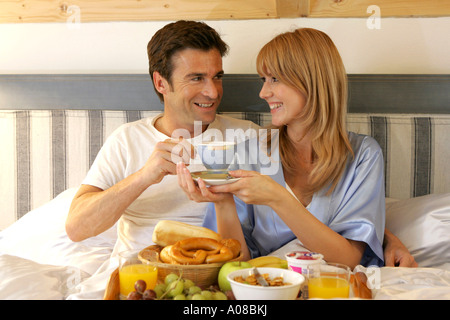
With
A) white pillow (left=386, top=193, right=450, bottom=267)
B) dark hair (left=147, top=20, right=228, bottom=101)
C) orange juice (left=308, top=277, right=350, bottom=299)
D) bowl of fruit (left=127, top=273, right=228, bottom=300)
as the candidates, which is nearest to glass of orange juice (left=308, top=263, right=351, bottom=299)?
orange juice (left=308, top=277, right=350, bottom=299)

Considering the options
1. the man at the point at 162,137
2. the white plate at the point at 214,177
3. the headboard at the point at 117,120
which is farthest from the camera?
the headboard at the point at 117,120

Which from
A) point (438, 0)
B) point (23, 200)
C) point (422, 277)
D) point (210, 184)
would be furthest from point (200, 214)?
point (438, 0)

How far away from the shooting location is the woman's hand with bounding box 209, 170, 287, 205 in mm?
1211

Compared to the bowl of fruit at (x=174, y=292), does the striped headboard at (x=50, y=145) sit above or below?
above

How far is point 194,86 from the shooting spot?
5.64 ft

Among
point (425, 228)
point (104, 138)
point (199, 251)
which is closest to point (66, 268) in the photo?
point (199, 251)

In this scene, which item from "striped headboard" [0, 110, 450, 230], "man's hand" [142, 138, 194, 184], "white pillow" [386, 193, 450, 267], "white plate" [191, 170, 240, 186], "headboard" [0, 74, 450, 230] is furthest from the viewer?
"striped headboard" [0, 110, 450, 230]

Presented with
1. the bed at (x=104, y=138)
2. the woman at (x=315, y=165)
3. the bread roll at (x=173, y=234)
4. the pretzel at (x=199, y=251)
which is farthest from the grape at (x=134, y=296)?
the bed at (x=104, y=138)

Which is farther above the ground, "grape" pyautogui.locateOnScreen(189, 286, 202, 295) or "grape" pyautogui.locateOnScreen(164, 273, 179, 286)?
"grape" pyautogui.locateOnScreen(164, 273, 179, 286)

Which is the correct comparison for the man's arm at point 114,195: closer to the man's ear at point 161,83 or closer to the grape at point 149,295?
the man's ear at point 161,83

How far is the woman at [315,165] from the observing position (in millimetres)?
1407

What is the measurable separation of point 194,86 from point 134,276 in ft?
3.01

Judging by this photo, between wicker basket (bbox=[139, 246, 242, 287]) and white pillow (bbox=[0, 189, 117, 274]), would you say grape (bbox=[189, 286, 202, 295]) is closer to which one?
wicker basket (bbox=[139, 246, 242, 287])

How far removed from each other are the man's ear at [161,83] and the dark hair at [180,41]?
21 millimetres
